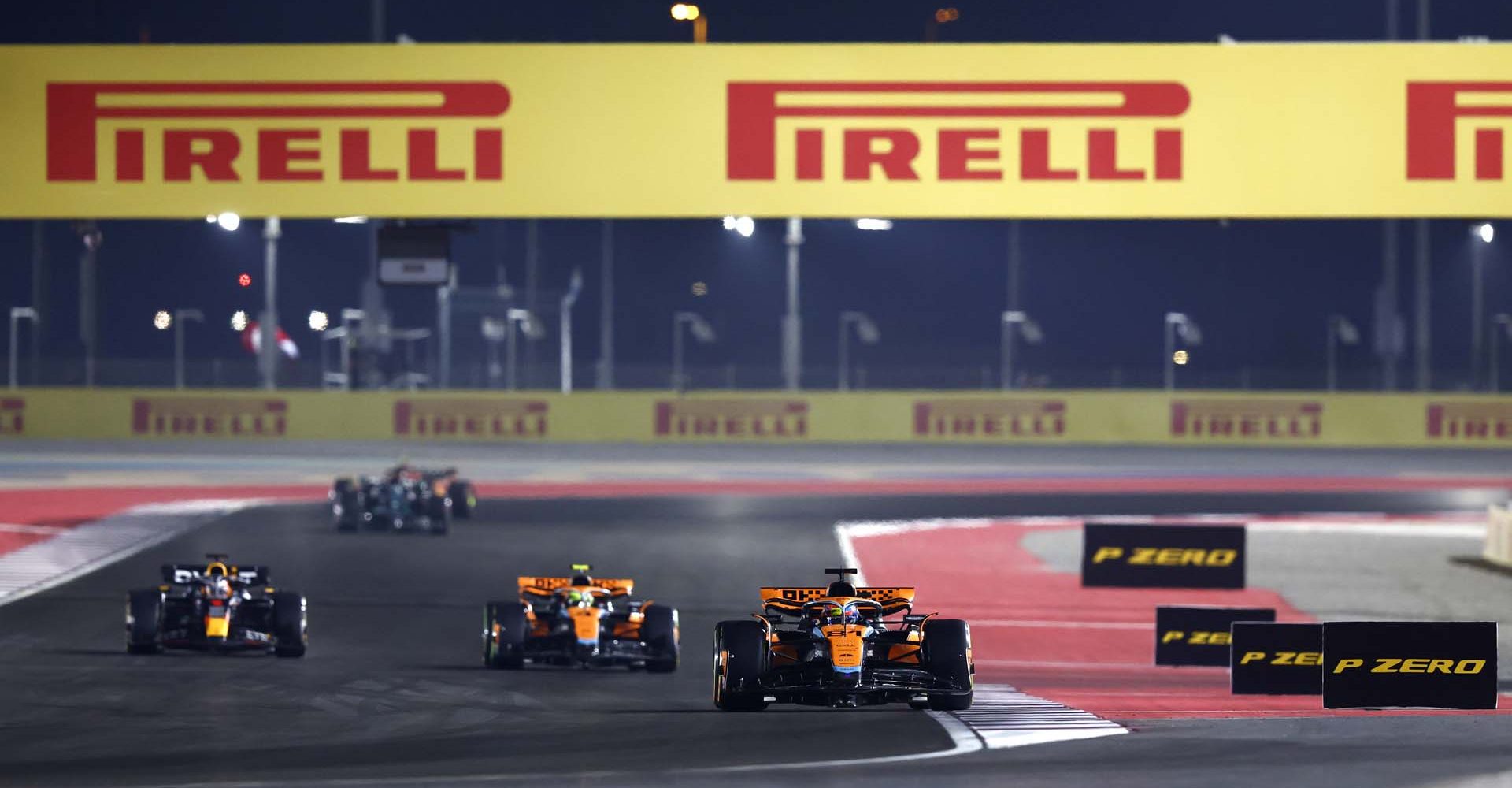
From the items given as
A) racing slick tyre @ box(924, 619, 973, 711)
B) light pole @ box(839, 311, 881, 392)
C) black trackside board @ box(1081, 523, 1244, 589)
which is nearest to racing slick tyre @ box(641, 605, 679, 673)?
racing slick tyre @ box(924, 619, 973, 711)

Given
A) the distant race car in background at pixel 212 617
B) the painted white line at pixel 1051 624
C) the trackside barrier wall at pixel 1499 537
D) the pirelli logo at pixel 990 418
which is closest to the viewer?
the distant race car in background at pixel 212 617

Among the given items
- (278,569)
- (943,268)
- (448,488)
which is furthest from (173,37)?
(278,569)

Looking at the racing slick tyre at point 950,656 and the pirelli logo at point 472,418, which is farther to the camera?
the pirelli logo at point 472,418

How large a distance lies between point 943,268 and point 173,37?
35047mm

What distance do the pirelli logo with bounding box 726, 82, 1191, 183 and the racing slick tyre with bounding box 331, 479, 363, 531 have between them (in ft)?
51.3

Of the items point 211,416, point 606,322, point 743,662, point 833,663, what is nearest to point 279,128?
point 743,662

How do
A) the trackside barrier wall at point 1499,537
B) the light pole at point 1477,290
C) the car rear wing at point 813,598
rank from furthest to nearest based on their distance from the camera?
1. the light pole at point 1477,290
2. the trackside barrier wall at point 1499,537
3. the car rear wing at point 813,598

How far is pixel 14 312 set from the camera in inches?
2144

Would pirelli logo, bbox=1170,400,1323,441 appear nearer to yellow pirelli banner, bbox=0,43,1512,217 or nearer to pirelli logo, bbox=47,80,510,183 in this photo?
yellow pirelli banner, bbox=0,43,1512,217

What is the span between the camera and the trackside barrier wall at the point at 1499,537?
31.0 m

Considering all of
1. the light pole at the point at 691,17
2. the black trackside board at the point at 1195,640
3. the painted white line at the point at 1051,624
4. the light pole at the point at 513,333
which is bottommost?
the painted white line at the point at 1051,624

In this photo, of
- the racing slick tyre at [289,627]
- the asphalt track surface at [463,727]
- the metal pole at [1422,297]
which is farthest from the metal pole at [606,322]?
the racing slick tyre at [289,627]

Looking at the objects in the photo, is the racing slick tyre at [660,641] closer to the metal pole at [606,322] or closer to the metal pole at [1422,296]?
the metal pole at [606,322]

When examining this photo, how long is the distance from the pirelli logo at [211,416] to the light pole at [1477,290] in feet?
97.8
